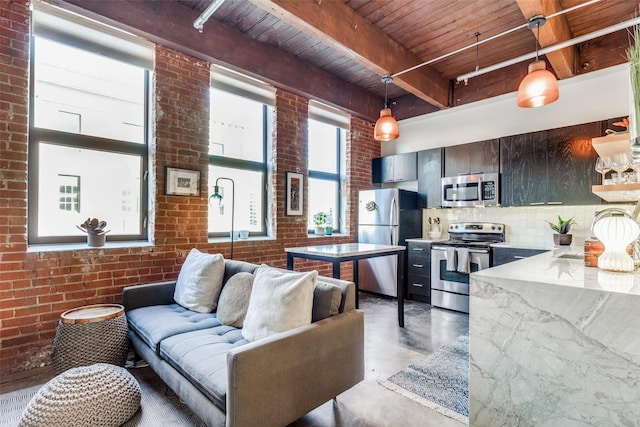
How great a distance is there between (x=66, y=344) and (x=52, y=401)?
2.24ft

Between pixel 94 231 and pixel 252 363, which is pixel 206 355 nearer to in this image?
pixel 252 363

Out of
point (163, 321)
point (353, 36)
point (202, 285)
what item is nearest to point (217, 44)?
point (353, 36)

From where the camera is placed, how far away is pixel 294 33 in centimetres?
358

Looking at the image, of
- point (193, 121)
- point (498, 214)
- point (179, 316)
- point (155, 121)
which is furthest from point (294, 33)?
point (498, 214)

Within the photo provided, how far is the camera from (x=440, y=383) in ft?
7.72

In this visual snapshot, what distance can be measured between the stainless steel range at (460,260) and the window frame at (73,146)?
142 inches

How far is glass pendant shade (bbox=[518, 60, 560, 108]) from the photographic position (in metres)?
2.29

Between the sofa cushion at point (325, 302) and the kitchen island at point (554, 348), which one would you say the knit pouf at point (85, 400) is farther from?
the kitchen island at point (554, 348)

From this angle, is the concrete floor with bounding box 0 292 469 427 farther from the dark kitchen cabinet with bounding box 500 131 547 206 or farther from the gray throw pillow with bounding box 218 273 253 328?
the dark kitchen cabinet with bounding box 500 131 547 206

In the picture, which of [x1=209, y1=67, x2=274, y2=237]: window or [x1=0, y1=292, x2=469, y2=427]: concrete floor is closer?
[x1=0, y1=292, x2=469, y2=427]: concrete floor

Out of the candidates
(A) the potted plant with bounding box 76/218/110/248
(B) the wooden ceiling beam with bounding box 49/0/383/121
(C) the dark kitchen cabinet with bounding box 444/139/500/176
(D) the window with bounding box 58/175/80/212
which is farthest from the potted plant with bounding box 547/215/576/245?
(D) the window with bounding box 58/175/80/212

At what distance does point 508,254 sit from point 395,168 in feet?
7.21

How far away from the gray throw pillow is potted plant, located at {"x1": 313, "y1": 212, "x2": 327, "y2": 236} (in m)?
2.38

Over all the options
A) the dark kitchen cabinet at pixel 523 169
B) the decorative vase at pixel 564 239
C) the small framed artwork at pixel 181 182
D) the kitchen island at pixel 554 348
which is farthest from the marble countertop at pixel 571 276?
the small framed artwork at pixel 181 182
